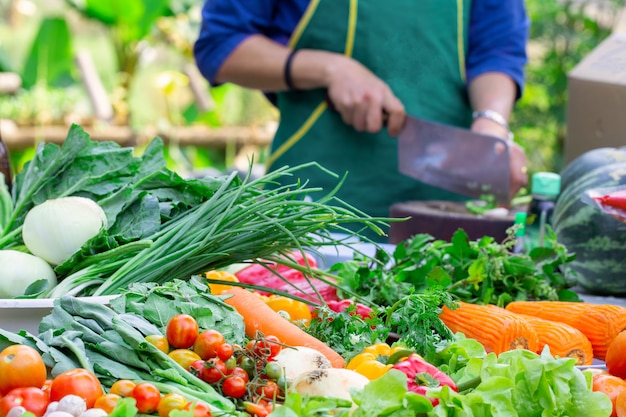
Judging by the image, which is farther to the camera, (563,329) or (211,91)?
(211,91)

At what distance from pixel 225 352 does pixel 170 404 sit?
0.54 ft

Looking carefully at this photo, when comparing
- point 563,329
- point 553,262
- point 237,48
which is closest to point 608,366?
point 563,329

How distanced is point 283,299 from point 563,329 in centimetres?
56

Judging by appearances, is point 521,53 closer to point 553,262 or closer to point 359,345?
point 553,262

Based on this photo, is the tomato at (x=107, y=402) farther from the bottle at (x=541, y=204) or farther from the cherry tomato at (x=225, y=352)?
the bottle at (x=541, y=204)

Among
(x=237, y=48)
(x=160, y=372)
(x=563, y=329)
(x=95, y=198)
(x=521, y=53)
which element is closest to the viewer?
(x=160, y=372)

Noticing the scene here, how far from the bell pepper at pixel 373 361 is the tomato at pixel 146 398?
0.35 m

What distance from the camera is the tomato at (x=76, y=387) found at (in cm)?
120

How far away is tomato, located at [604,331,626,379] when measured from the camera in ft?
5.18

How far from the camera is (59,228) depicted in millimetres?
1743

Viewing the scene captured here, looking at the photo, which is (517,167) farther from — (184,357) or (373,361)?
(184,357)

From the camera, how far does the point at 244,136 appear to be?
8.50 m

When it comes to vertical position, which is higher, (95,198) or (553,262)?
(95,198)

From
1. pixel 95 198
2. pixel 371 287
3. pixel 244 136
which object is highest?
pixel 95 198
